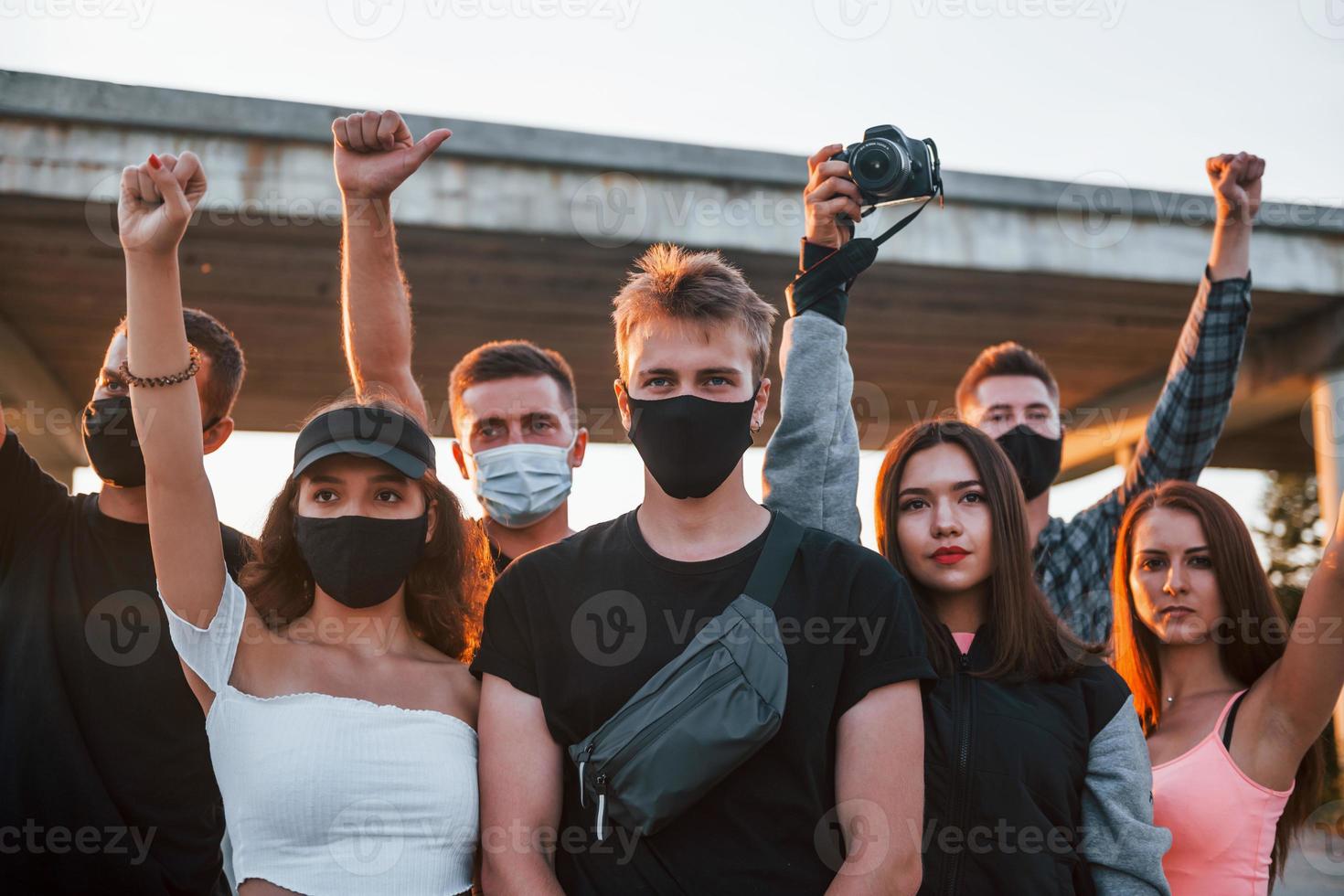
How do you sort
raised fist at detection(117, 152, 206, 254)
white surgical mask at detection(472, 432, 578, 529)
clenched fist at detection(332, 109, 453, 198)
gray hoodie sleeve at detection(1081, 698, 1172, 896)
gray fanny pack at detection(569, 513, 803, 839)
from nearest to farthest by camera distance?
gray fanny pack at detection(569, 513, 803, 839) < raised fist at detection(117, 152, 206, 254) < gray hoodie sleeve at detection(1081, 698, 1172, 896) < clenched fist at detection(332, 109, 453, 198) < white surgical mask at detection(472, 432, 578, 529)

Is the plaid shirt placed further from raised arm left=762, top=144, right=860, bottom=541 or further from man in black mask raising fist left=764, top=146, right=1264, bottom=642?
raised arm left=762, top=144, right=860, bottom=541

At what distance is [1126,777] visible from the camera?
246 cm

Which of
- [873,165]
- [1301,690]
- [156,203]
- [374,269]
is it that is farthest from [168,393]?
[1301,690]

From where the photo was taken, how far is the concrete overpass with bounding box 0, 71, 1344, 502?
20.1ft

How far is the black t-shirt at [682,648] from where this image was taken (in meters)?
2.04

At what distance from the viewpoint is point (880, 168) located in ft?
9.09

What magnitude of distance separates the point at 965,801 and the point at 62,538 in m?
2.28

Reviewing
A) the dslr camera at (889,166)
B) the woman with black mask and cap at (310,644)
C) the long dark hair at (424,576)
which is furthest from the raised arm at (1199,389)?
the woman with black mask and cap at (310,644)

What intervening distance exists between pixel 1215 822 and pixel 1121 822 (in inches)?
19.9

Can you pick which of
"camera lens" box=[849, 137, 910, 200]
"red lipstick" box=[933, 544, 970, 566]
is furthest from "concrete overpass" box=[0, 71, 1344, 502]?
"red lipstick" box=[933, 544, 970, 566]

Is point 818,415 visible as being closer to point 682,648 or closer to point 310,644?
point 682,648

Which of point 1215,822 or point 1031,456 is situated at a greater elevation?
point 1031,456

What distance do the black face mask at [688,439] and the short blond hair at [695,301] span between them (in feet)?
0.50

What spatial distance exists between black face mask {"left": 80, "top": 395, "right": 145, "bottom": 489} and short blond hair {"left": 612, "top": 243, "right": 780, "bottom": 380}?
1256 mm
